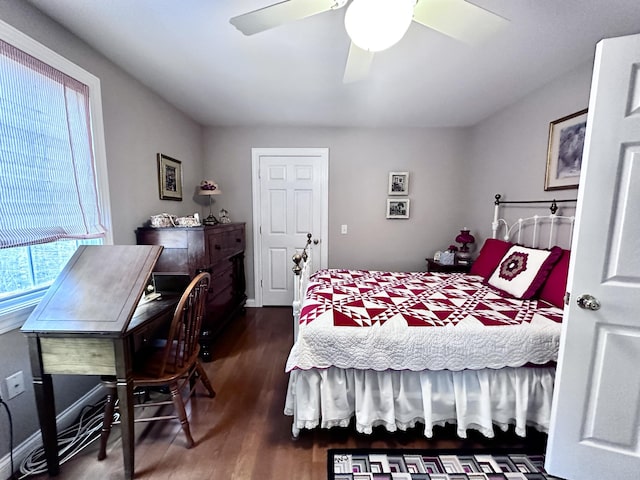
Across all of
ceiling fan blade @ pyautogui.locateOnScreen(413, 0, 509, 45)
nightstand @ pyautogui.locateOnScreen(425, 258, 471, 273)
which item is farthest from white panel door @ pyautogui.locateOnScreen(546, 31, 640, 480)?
nightstand @ pyautogui.locateOnScreen(425, 258, 471, 273)

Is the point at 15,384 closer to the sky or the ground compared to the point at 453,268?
closer to the ground

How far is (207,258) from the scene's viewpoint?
2.31m

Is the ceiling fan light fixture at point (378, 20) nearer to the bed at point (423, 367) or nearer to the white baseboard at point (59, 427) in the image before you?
the bed at point (423, 367)

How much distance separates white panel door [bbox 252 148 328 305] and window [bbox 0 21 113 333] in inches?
72.7

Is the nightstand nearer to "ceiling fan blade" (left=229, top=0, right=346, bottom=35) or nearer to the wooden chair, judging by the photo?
the wooden chair

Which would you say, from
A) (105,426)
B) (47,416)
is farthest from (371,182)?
(47,416)

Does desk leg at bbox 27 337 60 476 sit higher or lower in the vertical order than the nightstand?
lower

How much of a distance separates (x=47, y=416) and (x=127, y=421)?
396mm

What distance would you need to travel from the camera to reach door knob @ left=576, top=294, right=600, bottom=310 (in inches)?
47.4

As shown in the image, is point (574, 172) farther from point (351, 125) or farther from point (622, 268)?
point (351, 125)

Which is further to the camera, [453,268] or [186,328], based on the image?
[453,268]

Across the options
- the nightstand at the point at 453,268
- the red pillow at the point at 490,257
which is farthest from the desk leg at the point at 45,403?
the nightstand at the point at 453,268

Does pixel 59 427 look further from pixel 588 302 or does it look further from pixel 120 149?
pixel 588 302

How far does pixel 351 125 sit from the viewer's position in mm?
3324
